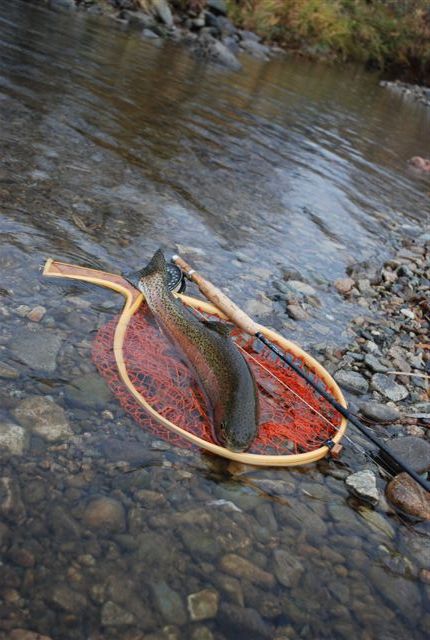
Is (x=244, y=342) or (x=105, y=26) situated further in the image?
(x=105, y=26)

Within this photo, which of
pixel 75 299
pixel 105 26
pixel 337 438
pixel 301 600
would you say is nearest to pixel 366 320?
pixel 337 438

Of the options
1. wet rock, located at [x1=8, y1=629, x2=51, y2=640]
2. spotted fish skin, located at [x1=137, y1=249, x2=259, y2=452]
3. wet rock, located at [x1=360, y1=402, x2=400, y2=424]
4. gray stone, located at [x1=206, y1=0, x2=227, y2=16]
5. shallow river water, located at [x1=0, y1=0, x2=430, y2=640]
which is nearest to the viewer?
wet rock, located at [x1=8, y1=629, x2=51, y2=640]

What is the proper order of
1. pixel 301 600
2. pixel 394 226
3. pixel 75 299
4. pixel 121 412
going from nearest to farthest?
pixel 301 600, pixel 121 412, pixel 75 299, pixel 394 226

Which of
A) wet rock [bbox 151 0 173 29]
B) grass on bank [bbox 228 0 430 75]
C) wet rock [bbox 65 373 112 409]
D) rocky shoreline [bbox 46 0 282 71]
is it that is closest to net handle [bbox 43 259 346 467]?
wet rock [bbox 65 373 112 409]

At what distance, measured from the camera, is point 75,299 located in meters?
4.88

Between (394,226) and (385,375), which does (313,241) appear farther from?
(385,375)

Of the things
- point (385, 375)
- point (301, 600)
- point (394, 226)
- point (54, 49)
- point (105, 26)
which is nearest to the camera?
point (301, 600)

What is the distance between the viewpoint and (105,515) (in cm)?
314

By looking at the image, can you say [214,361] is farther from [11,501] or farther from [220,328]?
[11,501]

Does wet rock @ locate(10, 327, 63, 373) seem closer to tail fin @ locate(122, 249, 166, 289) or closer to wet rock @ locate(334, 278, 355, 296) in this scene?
tail fin @ locate(122, 249, 166, 289)

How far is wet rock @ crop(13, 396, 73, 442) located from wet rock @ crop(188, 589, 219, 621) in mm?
1220

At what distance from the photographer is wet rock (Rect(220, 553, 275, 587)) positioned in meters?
3.08

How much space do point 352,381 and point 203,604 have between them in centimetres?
264

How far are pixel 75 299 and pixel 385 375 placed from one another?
2828mm
